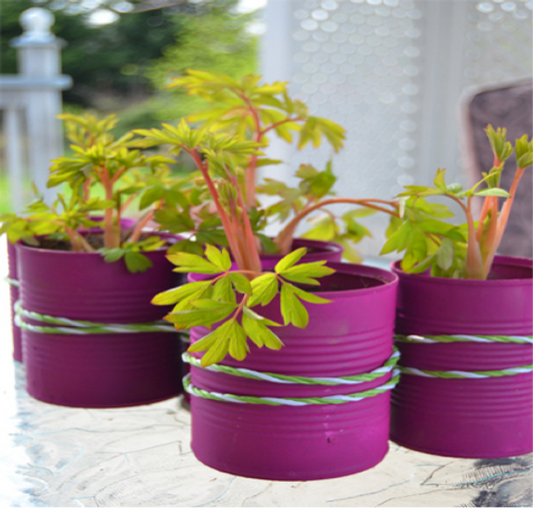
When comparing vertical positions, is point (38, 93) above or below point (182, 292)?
above

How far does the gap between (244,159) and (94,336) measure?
34 cm

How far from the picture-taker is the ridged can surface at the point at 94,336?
0.82 m

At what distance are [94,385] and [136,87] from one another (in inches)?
441

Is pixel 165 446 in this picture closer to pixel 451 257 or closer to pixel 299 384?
pixel 299 384

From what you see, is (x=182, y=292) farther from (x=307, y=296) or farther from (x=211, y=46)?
(x=211, y=46)

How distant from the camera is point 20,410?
847mm

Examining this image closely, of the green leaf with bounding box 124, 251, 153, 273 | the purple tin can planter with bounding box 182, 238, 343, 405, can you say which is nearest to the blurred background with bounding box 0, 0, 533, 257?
the purple tin can planter with bounding box 182, 238, 343, 405

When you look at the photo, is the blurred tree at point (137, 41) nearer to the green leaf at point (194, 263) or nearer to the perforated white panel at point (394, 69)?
the perforated white panel at point (394, 69)

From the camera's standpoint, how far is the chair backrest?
1.39 meters

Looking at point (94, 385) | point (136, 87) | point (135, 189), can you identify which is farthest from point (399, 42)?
point (136, 87)

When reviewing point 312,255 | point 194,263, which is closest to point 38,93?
point 312,255

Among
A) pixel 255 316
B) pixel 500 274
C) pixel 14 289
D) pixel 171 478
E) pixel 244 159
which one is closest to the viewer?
pixel 255 316

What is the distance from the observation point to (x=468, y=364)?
2.26 feet

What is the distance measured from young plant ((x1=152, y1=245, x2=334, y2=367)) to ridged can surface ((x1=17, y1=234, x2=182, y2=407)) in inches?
9.9
